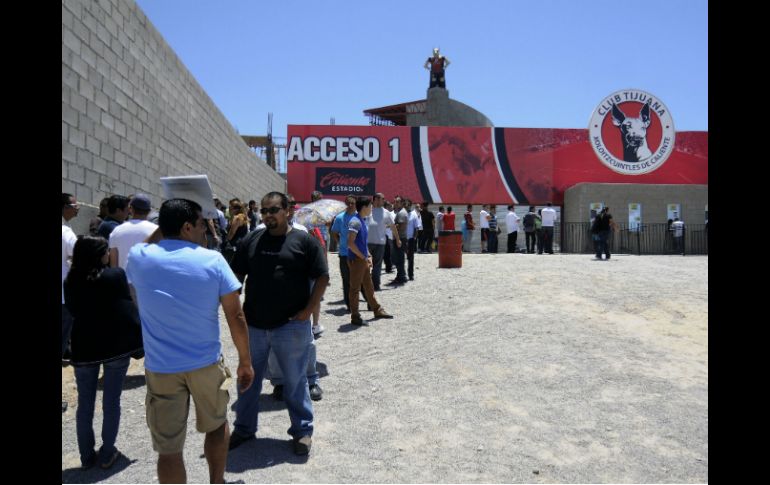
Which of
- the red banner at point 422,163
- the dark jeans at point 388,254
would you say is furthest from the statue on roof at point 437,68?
the dark jeans at point 388,254

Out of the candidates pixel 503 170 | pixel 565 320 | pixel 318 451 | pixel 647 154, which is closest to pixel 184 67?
pixel 565 320

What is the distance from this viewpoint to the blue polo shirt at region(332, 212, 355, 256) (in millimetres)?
8398

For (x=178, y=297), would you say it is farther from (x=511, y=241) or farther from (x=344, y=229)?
(x=511, y=241)

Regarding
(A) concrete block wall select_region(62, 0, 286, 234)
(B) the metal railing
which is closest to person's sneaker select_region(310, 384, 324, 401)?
(A) concrete block wall select_region(62, 0, 286, 234)

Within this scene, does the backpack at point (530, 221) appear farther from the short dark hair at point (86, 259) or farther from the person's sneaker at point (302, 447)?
the short dark hair at point (86, 259)

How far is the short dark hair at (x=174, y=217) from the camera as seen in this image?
3.04 m

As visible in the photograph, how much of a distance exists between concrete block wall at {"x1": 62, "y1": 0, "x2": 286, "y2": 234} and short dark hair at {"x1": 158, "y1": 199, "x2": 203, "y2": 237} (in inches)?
221

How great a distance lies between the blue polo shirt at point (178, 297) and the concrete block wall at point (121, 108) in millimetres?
5703

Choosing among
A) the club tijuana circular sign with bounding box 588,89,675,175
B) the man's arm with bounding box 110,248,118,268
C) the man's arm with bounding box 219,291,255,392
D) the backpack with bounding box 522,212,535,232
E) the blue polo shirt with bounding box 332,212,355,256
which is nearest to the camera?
the man's arm with bounding box 219,291,255,392

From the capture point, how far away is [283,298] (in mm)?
4027

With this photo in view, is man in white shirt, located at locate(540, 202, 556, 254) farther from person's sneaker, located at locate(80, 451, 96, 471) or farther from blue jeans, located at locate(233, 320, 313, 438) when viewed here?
person's sneaker, located at locate(80, 451, 96, 471)

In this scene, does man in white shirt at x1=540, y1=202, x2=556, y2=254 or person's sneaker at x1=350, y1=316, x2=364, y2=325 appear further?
man in white shirt at x1=540, y1=202, x2=556, y2=254

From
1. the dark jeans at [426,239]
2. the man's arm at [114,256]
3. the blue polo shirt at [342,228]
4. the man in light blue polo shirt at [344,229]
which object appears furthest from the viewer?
the dark jeans at [426,239]

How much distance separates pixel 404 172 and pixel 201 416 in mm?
23875
